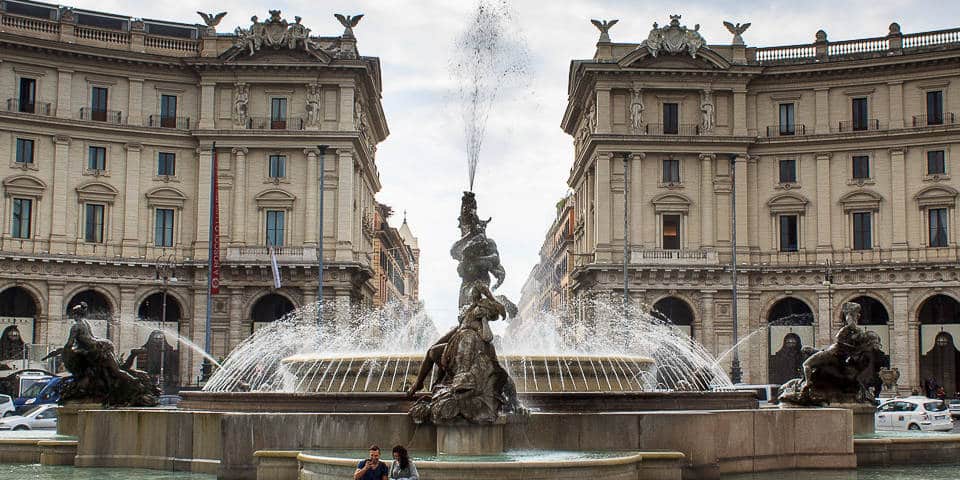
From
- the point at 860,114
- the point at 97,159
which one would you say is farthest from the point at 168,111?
the point at 860,114

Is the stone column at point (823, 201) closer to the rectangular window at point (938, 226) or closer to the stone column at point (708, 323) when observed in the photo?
the rectangular window at point (938, 226)

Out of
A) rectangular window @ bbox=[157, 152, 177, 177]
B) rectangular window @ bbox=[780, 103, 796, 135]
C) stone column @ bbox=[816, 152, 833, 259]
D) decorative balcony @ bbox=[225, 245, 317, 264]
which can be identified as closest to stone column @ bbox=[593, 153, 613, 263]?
rectangular window @ bbox=[780, 103, 796, 135]

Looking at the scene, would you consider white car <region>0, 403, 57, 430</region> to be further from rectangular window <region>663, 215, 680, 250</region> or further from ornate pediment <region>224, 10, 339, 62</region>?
rectangular window <region>663, 215, 680, 250</region>

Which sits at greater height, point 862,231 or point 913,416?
point 862,231

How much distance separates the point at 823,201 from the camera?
206ft

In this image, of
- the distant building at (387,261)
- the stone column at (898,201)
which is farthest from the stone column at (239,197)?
the stone column at (898,201)

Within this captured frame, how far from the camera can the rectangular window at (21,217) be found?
5753cm

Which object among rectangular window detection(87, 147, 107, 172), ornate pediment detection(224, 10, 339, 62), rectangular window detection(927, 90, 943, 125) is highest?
ornate pediment detection(224, 10, 339, 62)

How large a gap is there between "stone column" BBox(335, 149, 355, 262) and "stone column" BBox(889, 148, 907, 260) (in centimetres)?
2915

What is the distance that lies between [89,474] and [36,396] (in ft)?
88.0

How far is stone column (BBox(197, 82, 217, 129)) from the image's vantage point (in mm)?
61188

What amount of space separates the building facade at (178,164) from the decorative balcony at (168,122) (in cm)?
8

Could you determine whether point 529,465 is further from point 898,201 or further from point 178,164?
point 898,201

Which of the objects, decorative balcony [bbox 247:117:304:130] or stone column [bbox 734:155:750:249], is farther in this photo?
stone column [bbox 734:155:750:249]
